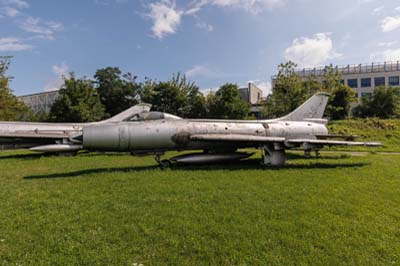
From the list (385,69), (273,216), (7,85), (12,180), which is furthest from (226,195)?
(385,69)

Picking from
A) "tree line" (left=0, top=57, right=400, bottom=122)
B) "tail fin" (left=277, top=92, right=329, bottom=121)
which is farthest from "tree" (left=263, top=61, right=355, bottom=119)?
"tail fin" (left=277, top=92, right=329, bottom=121)

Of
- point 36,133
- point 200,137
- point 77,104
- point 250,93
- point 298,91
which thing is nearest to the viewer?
point 200,137

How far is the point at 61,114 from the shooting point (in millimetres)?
37594

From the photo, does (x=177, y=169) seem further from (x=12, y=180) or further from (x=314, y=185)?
(x=12, y=180)

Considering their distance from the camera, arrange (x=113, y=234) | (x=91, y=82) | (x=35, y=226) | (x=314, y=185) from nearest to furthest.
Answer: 1. (x=113, y=234)
2. (x=35, y=226)
3. (x=314, y=185)
4. (x=91, y=82)

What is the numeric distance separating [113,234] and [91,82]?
3990 centimetres

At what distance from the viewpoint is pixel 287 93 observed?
29.0 metres

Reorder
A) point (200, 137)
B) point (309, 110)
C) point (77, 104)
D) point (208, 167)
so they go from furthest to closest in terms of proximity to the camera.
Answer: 1. point (77, 104)
2. point (309, 110)
3. point (208, 167)
4. point (200, 137)

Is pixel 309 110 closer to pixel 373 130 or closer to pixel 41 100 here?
pixel 373 130

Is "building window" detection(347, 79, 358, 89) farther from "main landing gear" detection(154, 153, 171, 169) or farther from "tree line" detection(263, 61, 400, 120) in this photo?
"main landing gear" detection(154, 153, 171, 169)

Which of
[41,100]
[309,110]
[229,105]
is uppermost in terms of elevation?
[41,100]

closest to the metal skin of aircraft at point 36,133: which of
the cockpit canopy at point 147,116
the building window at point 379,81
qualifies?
the cockpit canopy at point 147,116

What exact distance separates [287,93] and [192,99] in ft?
61.6

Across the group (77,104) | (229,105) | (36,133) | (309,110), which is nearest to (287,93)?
(229,105)
